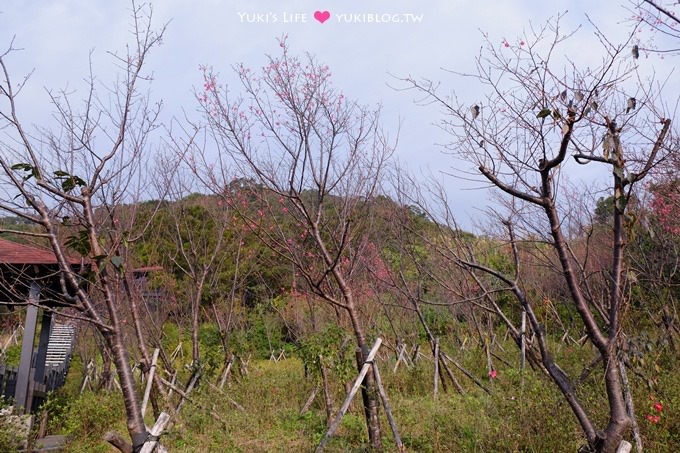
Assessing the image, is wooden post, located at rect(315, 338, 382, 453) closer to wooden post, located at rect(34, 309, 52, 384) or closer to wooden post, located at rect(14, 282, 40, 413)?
wooden post, located at rect(14, 282, 40, 413)

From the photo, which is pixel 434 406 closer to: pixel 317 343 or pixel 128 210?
pixel 317 343

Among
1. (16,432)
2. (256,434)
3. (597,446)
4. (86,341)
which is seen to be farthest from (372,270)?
(86,341)

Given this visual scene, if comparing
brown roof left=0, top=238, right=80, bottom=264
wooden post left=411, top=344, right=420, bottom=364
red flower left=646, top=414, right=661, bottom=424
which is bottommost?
wooden post left=411, top=344, right=420, bottom=364

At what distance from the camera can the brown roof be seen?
5.55 meters

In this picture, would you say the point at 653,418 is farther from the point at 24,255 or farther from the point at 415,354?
the point at 24,255

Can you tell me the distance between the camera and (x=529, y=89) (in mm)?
3066

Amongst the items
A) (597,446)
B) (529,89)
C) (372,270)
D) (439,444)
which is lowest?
(439,444)

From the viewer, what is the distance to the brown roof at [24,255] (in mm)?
5555

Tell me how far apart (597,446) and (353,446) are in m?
2.50

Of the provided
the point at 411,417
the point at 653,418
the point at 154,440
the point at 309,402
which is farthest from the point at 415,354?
the point at 154,440

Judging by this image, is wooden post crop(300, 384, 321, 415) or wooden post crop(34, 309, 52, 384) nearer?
wooden post crop(300, 384, 321, 415)

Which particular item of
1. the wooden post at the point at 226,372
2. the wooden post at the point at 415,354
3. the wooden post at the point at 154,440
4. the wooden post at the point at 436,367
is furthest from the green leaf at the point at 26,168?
the wooden post at the point at 415,354

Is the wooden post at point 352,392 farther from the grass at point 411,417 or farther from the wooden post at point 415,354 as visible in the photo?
the wooden post at point 415,354

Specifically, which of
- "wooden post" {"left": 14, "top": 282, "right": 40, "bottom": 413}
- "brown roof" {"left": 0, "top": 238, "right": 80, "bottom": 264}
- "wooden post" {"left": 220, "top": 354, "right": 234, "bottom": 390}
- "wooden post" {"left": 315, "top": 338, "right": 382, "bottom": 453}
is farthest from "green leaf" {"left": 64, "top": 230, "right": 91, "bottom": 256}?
"wooden post" {"left": 220, "top": 354, "right": 234, "bottom": 390}
